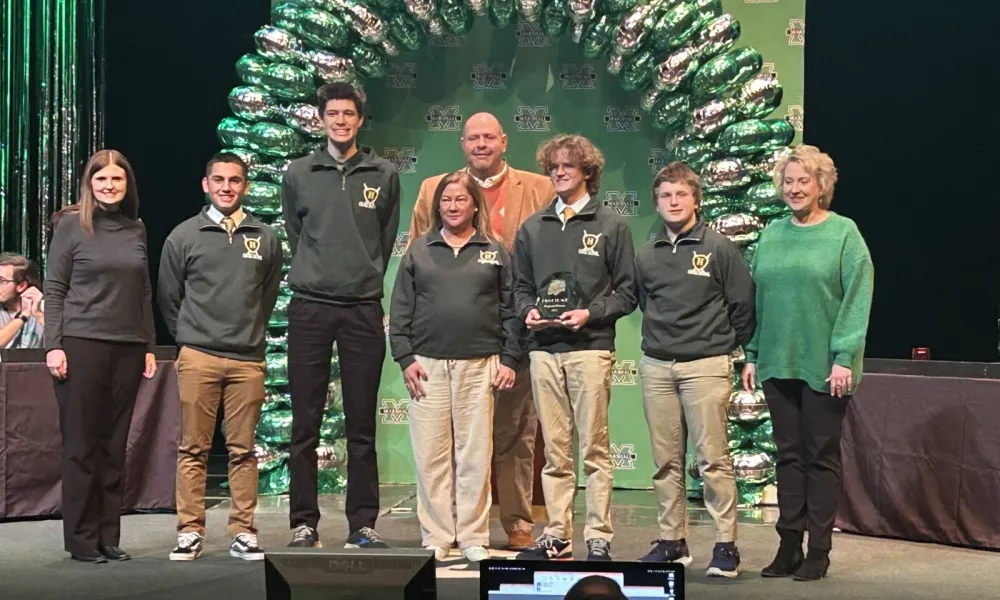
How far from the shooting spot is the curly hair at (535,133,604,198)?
175 inches

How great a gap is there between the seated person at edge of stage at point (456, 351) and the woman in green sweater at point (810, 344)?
0.96 metres

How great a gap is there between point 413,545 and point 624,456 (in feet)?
6.32

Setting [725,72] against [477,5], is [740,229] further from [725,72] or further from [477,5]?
[477,5]

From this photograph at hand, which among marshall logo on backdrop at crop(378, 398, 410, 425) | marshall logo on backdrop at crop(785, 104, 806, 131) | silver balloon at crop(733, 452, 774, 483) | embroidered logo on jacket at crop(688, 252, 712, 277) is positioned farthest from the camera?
marshall logo on backdrop at crop(378, 398, 410, 425)

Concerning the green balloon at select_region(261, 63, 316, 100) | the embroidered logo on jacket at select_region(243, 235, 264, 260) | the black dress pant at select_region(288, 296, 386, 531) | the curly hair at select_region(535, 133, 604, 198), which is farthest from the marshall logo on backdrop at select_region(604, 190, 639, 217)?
the embroidered logo on jacket at select_region(243, 235, 264, 260)

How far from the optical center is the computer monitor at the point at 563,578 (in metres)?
2.28

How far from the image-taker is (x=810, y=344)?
13.8 ft

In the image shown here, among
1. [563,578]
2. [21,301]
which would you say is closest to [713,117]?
[21,301]

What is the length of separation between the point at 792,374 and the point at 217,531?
2570mm

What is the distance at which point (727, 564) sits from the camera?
14.0 feet

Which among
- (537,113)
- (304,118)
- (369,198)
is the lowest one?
(369,198)

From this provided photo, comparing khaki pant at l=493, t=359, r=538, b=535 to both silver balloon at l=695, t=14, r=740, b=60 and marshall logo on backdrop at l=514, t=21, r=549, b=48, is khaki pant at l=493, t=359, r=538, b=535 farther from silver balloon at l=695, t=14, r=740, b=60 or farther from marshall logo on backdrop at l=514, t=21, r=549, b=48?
marshall logo on backdrop at l=514, t=21, r=549, b=48

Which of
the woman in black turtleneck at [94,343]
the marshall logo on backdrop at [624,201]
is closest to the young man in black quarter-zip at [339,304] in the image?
the woman in black turtleneck at [94,343]

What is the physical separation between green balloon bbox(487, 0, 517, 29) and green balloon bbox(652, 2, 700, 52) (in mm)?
730
